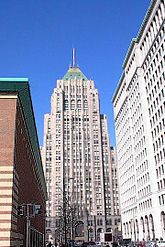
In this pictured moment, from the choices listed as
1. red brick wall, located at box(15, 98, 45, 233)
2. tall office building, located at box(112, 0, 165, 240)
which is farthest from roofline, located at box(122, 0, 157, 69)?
red brick wall, located at box(15, 98, 45, 233)

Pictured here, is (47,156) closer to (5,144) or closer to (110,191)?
(110,191)

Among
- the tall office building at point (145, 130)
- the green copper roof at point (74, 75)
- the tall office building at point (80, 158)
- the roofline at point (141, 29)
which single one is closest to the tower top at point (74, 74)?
the green copper roof at point (74, 75)

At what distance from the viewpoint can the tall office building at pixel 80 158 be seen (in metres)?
130

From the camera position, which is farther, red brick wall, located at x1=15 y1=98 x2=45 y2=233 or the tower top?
the tower top

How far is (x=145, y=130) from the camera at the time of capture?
76750 millimetres

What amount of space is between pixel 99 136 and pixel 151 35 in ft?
249

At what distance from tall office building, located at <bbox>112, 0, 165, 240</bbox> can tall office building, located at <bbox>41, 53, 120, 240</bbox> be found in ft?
98.9

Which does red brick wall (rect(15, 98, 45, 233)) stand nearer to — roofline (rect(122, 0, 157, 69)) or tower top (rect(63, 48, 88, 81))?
roofline (rect(122, 0, 157, 69))

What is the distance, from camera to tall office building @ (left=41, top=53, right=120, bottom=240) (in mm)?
130500

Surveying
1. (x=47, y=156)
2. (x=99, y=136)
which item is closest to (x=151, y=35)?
(x=99, y=136)

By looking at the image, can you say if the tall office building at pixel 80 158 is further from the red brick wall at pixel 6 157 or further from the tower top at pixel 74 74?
the red brick wall at pixel 6 157

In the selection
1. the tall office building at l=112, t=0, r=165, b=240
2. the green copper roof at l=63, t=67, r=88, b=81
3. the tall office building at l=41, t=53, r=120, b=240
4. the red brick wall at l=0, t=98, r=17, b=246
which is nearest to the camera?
the red brick wall at l=0, t=98, r=17, b=246

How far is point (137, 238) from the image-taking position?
85188mm

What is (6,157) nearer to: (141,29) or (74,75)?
(141,29)
